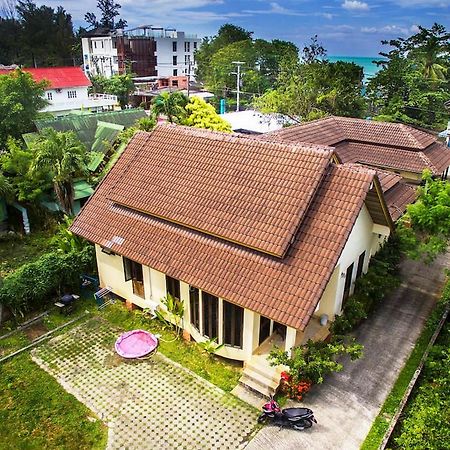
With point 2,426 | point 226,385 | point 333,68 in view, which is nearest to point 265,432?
point 226,385

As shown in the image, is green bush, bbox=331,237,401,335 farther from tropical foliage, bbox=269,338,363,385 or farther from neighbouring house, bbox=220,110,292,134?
neighbouring house, bbox=220,110,292,134

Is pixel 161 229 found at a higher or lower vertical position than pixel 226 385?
higher

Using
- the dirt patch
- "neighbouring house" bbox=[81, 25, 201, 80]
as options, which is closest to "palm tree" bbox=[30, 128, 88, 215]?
the dirt patch

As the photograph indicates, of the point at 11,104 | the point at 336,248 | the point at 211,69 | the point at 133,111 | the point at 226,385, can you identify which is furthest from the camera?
the point at 211,69

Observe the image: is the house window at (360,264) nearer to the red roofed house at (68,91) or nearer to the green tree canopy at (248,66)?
the red roofed house at (68,91)

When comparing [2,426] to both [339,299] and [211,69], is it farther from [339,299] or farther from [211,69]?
[211,69]

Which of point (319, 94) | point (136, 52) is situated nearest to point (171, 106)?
point (319, 94)

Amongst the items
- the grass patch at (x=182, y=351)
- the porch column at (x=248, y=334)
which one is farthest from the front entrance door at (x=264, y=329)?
the grass patch at (x=182, y=351)
